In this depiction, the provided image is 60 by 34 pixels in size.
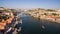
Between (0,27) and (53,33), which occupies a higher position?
(0,27)

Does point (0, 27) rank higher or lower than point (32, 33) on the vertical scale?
higher

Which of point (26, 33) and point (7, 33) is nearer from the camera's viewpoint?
point (7, 33)

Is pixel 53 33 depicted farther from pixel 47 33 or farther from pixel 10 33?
pixel 10 33

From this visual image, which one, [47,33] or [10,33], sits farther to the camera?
[47,33]

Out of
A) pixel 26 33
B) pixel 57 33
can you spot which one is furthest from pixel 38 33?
pixel 57 33

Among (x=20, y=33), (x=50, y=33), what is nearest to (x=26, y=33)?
(x=20, y=33)

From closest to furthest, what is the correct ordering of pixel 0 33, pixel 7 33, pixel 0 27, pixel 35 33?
pixel 0 33
pixel 7 33
pixel 0 27
pixel 35 33

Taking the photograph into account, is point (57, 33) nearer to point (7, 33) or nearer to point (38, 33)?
point (38, 33)

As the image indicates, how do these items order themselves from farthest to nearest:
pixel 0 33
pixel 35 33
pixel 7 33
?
Answer: pixel 35 33 → pixel 7 33 → pixel 0 33

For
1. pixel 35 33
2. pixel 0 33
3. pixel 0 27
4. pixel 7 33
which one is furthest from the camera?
pixel 35 33
